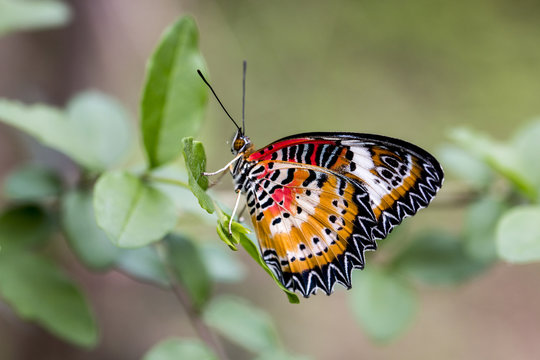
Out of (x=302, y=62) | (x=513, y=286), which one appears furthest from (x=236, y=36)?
(x=513, y=286)

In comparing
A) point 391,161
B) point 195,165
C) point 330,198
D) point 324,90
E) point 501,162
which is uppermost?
point 324,90

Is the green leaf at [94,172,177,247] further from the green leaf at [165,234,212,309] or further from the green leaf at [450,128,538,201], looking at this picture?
the green leaf at [450,128,538,201]

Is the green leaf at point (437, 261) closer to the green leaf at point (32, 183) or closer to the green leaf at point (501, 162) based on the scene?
the green leaf at point (501, 162)

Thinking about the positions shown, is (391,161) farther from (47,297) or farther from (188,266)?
(47,297)

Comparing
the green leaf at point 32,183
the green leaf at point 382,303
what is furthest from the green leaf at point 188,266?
the green leaf at point 382,303

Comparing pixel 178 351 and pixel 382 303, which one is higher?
pixel 382 303

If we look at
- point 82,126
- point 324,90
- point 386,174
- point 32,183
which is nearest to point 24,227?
point 32,183

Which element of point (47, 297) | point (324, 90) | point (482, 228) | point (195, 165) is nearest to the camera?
point (195, 165)
